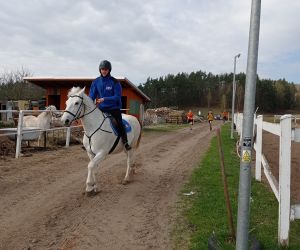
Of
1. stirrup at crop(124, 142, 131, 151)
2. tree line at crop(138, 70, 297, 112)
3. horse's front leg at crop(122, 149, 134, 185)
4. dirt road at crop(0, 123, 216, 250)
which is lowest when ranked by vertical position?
dirt road at crop(0, 123, 216, 250)

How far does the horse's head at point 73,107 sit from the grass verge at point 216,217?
258 cm

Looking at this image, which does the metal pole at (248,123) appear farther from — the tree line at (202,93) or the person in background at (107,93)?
the tree line at (202,93)

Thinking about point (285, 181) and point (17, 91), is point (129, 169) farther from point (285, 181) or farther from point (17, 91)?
point (17, 91)

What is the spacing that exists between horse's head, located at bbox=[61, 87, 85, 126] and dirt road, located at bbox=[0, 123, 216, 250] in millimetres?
→ 1451

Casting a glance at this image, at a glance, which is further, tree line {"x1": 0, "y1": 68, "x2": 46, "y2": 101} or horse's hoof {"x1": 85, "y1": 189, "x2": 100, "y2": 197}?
tree line {"x1": 0, "y1": 68, "x2": 46, "y2": 101}

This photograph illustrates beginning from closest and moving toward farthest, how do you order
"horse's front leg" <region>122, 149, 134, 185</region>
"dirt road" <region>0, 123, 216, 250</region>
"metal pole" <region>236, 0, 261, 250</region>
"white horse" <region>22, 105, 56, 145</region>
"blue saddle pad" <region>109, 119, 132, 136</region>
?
"metal pole" <region>236, 0, 261, 250</region> → "dirt road" <region>0, 123, 216, 250</region> → "blue saddle pad" <region>109, 119, 132, 136</region> → "horse's front leg" <region>122, 149, 134, 185</region> → "white horse" <region>22, 105, 56, 145</region>

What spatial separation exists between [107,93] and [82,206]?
8.64 ft

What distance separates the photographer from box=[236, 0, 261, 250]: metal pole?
4.21m

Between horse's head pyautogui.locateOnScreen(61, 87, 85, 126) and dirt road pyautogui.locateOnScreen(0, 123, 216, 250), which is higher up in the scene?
horse's head pyautogui.locateOnScreen(61, 87, 85, 126)

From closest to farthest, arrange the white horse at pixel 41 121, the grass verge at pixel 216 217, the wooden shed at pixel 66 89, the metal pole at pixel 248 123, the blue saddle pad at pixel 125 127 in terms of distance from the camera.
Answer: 1. the metal pole at pixel 248 123
2. the grass verge at pixel 216 217
3. the blue saddle pad at pixel 125 127
4. the white horse at pixel 41 121
5. the wooden shed at pixel 66 89

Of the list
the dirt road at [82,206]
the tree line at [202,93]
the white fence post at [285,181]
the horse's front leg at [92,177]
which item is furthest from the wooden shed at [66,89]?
the tree line at [202,93]

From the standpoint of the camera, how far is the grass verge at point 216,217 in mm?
5410

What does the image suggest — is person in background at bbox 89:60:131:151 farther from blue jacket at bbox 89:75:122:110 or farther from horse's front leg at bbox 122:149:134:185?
horse's front leg at bbox 122:149:134:185

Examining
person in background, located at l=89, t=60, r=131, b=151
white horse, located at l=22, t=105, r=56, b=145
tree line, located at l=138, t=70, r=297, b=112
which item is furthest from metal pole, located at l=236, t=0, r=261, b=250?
tree line, located at l=138, t=70, r=297, b=112
